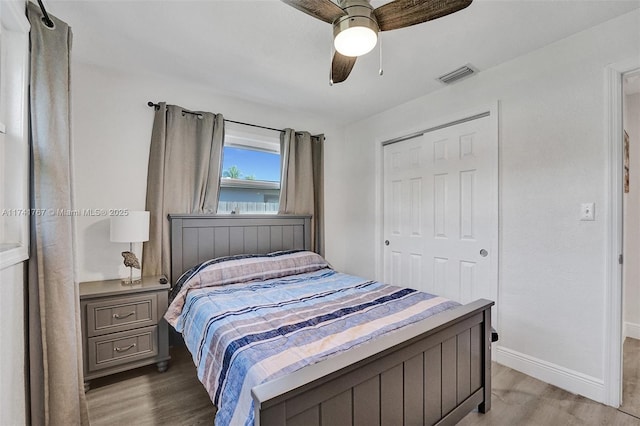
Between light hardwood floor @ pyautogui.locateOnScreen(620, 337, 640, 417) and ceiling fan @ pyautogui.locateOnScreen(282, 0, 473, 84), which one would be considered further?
light hardwood floor @ pyautogui.locateOnScreen(620, 337, 640, 417)

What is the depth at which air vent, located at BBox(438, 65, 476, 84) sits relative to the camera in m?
2.43

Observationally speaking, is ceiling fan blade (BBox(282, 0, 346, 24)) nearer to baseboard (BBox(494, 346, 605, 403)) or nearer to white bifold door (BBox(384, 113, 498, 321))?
white bifold door (BBox(384, 113, 498, 321))

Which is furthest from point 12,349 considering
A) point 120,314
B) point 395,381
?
point 395,381

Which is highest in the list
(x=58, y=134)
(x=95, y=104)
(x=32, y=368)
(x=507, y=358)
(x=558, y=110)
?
(x=95, y=104)

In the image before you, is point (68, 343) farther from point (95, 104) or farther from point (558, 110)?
point (558, 110)

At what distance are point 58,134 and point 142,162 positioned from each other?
1.13 m

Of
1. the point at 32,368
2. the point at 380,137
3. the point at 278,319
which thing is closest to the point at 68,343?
the point at 32,368

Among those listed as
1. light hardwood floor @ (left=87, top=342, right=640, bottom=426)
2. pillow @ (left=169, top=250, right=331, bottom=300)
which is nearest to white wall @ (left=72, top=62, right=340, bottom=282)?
pillow @ (left=169, top=250, right=331, bottom=300)

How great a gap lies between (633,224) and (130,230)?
14.8 ft

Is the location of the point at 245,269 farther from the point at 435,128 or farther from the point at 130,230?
the point at 435,128

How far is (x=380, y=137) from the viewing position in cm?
347

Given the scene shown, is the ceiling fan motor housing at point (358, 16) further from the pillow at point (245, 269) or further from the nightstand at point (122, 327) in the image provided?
the nightstand at point (122, 327)

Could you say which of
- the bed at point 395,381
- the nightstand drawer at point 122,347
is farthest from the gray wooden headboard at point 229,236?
the bed at point 395,381

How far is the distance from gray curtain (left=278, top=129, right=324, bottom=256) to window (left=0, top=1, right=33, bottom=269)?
2.17 m
